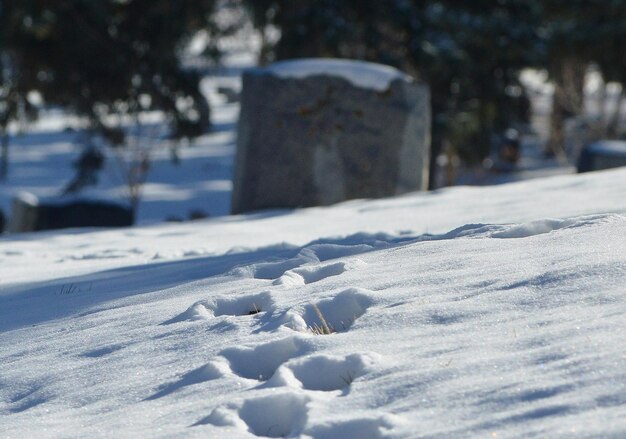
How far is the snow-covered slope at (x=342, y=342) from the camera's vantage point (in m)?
2.54

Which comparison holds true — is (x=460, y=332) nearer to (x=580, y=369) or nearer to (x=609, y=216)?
(x=580, y=369)

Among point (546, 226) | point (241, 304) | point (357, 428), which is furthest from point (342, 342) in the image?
point (546, 226)

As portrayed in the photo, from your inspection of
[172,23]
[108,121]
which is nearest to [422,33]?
[172,23]

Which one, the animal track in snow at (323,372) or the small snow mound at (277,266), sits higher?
the small snow mound at (277,266)

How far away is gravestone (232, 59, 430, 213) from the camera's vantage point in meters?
8.66

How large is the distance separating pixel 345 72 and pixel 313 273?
4.89m

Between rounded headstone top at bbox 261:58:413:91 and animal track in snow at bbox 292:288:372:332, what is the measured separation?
5.38 meters

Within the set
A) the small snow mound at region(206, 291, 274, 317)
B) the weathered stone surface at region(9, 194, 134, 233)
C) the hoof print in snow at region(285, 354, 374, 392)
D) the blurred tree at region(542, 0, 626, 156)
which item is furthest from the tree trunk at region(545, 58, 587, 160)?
the hoof print in snow at region(285, 354, 374, 392)

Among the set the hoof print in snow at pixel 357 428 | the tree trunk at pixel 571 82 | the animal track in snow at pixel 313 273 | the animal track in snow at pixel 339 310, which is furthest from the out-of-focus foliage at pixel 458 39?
the hoof print in snow at pixel 357 428

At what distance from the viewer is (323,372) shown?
2.88m

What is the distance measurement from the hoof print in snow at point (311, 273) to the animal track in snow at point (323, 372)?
1043 mm

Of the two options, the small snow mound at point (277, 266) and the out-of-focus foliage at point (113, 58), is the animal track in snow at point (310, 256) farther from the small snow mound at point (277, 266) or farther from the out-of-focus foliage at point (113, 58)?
the out-of-focus foliage at point (113, 58)

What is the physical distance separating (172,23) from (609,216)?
9786mm

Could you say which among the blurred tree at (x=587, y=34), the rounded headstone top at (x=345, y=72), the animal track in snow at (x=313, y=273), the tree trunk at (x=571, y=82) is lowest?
the animal track in snow at (x=313, y=273)
